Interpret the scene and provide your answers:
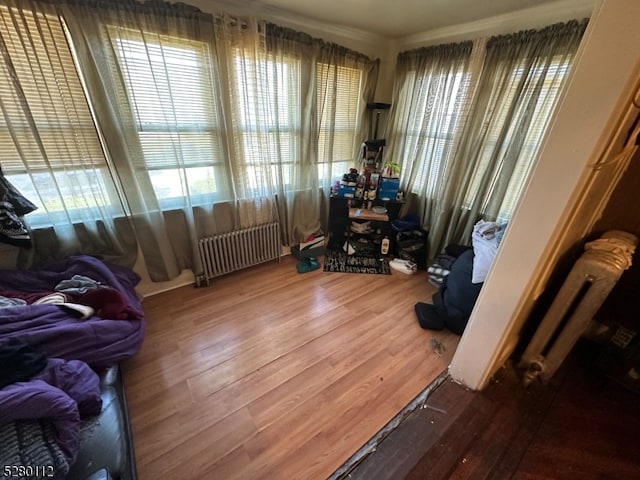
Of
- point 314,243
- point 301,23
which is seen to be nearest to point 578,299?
point 314,243

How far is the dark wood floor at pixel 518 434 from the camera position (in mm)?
1075

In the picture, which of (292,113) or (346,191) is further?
(346,191)

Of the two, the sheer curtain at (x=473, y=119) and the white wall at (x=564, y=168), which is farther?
the sheer curtain at (x=473, y=119)

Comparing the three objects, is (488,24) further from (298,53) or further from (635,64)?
(635,64)

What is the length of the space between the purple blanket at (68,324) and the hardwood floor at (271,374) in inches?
11.7

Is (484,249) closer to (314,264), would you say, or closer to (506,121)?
(506,121)

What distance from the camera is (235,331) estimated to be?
1871mm

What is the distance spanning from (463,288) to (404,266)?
0.82 m

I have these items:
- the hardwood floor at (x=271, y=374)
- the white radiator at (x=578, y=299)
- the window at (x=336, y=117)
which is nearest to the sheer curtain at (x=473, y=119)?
the window at (x=336, y=117)

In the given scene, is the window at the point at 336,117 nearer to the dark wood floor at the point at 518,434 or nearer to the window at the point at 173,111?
the window at the point at 173,111

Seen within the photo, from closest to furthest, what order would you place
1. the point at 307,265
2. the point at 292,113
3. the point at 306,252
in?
the point at 292,113
the point at 307,265
the point at 306,252

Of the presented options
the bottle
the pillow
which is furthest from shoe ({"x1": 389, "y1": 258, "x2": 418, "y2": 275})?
the pillow

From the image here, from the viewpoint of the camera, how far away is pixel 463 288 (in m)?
1.85

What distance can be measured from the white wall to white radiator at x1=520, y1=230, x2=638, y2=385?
0.45 feet
